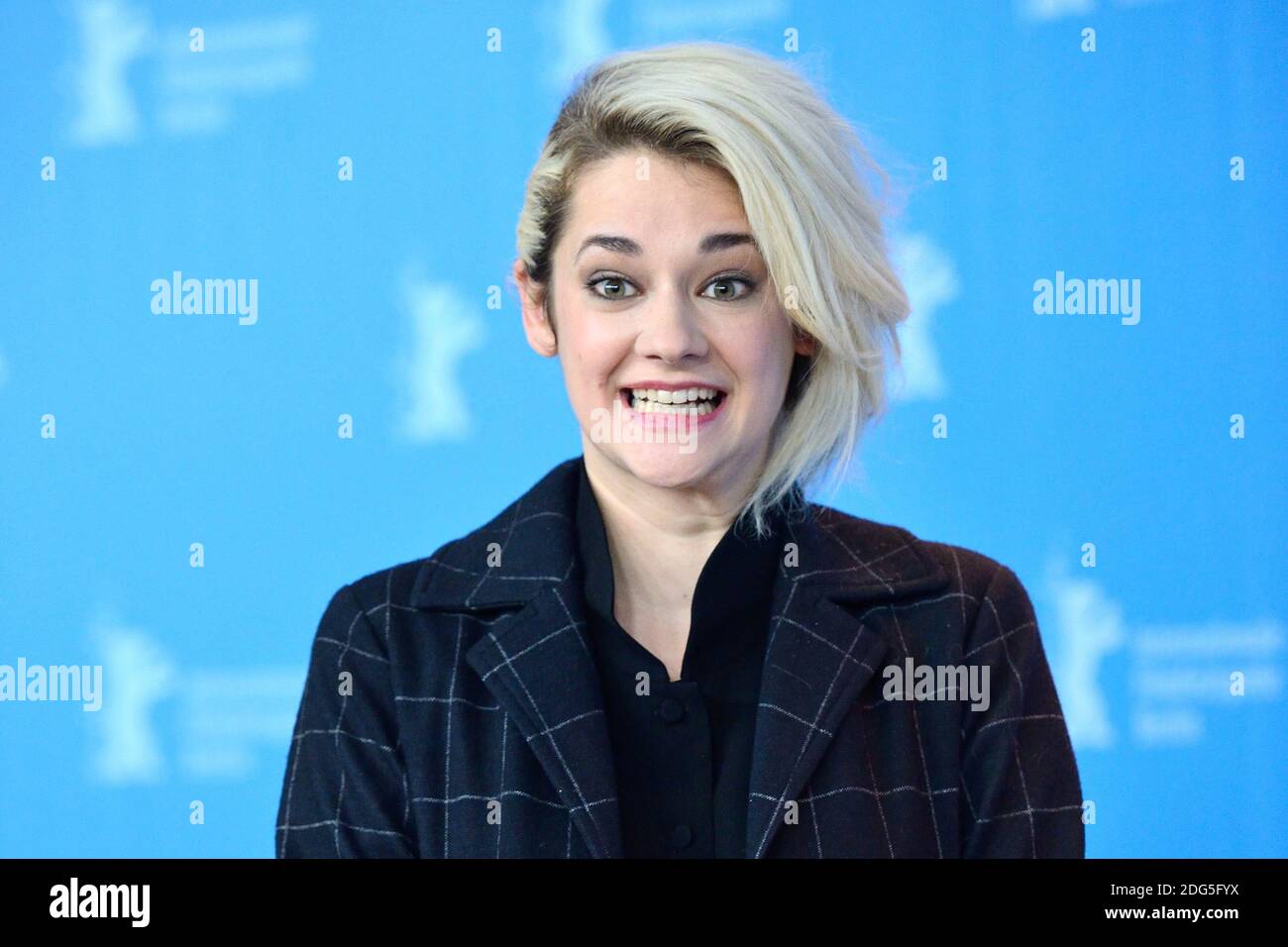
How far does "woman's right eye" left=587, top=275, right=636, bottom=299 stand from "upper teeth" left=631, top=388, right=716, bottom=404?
12 cm

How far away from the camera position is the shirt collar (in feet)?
6.05

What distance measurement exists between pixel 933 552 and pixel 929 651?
163 millimetres

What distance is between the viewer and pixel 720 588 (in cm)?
186

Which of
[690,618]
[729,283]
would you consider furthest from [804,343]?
[690,618]

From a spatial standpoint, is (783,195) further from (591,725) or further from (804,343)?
(591,725)

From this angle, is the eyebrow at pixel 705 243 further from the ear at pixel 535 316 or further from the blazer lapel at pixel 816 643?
the blazer lapel at pixel 816 643

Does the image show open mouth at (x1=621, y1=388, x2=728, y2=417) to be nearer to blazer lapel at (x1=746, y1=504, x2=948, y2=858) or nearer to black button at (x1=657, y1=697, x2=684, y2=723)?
blazer lapel at (x1=746, y1=504, x2=948, y2=858)

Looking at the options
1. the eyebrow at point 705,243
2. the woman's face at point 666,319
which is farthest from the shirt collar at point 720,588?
the eyebrow at point 705,243

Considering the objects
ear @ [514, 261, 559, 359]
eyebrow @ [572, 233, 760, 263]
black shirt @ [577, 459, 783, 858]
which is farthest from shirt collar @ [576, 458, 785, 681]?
eyebrow @ [572, 233, 760, 263]

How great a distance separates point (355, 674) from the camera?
1.83 meters

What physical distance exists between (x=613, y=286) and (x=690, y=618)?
0.43 m

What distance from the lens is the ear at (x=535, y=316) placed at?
1956mm
